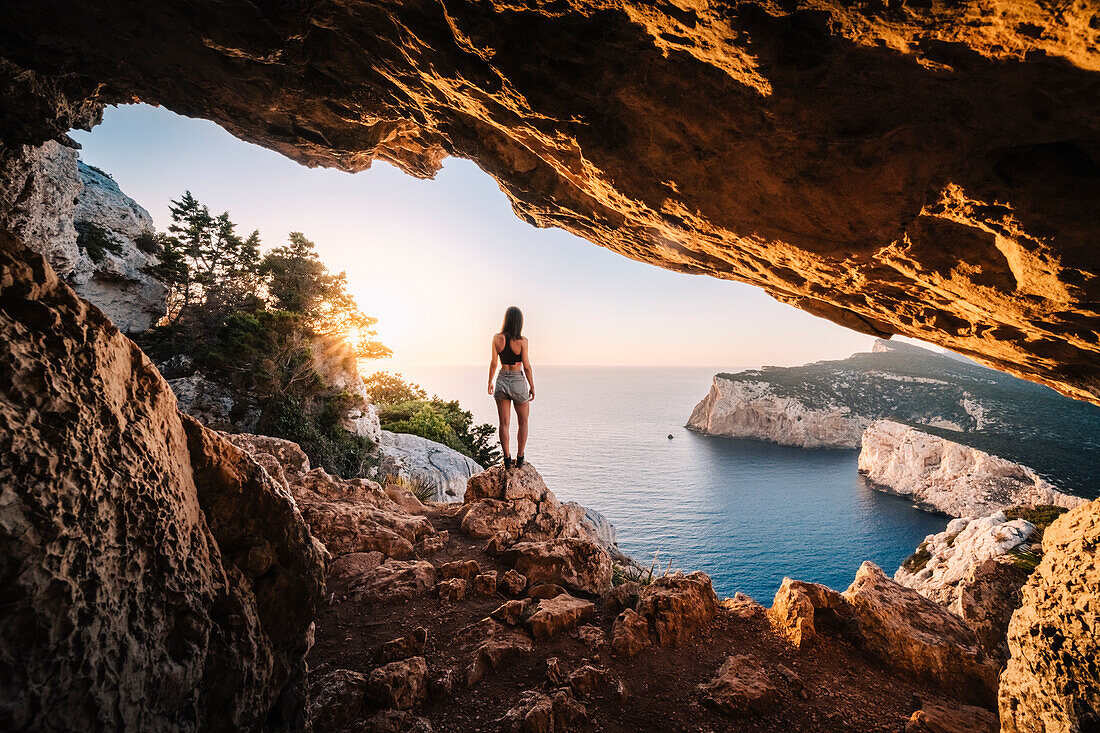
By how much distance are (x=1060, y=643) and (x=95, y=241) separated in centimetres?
2326

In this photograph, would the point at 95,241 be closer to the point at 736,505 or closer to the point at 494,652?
the point at 494,652

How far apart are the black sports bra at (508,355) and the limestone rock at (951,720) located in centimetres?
594

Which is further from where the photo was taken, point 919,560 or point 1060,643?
point 919,560

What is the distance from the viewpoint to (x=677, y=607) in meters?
4.08

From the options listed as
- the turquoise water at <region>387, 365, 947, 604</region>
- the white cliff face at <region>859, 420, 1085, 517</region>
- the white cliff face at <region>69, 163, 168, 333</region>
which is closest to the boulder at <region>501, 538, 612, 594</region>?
the white cliff face at <region>69, 163, 168, 333</region>

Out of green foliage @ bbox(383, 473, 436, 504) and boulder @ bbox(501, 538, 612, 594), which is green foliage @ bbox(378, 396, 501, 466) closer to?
green foliage @ bbox(383, 473, 436, 504)

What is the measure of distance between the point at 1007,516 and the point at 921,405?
57.7 m

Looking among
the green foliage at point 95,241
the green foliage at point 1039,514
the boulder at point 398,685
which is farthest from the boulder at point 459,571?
the green foliage at point 95,241

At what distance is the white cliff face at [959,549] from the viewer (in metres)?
6.34

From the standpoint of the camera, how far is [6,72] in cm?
355

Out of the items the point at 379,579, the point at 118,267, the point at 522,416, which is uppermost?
the point at 118,267

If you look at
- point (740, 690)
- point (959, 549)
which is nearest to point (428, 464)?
point (740, 690)

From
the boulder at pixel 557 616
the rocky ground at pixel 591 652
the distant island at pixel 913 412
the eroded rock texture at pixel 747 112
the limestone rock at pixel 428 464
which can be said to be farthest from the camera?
the distant island at pixel 913 412

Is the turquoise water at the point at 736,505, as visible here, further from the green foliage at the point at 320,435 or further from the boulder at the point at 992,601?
the boulder at the point at 992,601
